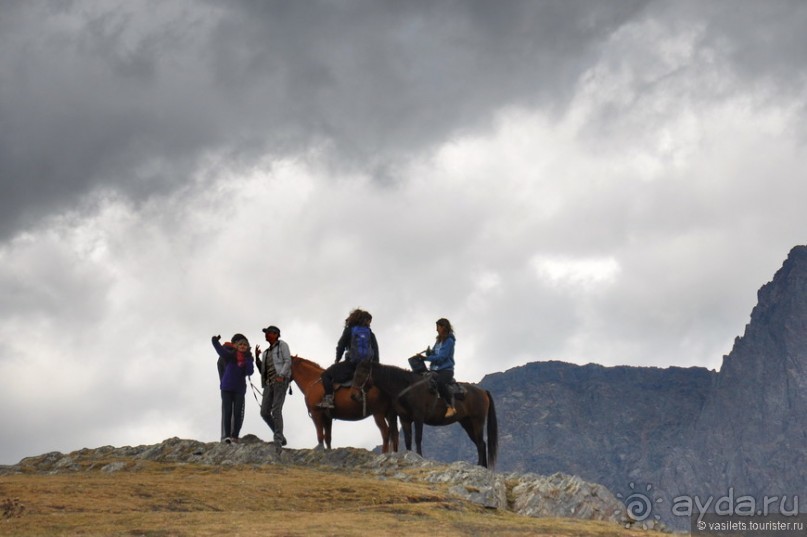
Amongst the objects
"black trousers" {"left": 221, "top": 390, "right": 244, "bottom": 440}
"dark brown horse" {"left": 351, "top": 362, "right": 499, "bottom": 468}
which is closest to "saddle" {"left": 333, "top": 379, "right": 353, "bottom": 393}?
"dark brown horse" {"left": 351, "top": 362, "right": 499, "bottom": 468}

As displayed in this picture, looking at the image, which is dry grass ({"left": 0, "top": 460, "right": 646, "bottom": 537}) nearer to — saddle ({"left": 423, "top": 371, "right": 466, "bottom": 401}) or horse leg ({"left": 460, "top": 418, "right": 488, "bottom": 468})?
saddle ({"left": 423, "top": 371, "right": 466, "bottom": 401})

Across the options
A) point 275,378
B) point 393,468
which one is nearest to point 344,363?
point 275,378

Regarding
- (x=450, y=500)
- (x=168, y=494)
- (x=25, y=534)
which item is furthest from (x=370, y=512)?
(x=25, y=534)

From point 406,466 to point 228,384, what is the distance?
6.39 metres

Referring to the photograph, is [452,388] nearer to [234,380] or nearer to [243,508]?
[234,380]

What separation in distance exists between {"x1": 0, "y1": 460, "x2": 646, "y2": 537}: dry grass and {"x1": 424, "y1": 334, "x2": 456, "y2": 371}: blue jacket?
19.8ft

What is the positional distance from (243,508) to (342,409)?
9541 mm

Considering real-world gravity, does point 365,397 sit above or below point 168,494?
above

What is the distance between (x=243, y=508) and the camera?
71.6 feet

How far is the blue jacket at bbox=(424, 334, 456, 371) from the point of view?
31.7 m

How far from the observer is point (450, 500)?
23062 mm

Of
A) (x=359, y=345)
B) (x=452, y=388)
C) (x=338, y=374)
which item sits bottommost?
(x=452, y=388)

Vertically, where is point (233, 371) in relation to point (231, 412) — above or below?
above

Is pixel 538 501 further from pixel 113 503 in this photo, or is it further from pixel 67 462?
pixel 67 462
